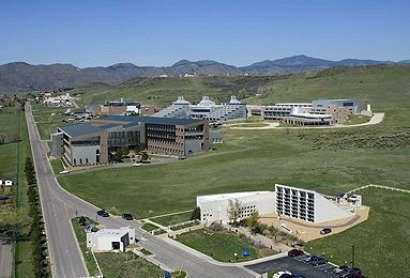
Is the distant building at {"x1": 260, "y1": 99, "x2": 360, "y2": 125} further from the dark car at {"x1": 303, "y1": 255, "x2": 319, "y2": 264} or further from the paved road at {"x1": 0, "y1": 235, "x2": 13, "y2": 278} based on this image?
the paved road at {"x1": 0, "y1": 235, "x2": 13, "y2": 278}

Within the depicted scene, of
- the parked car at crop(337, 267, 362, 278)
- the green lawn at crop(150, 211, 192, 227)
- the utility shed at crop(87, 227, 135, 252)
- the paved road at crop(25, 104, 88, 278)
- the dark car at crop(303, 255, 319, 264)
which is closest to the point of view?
the parked car at crop(337, 267, 362, 278)

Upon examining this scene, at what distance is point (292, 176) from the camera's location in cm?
7550

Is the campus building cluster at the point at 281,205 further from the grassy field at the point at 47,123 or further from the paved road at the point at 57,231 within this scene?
the grassy field at the point at 47,123

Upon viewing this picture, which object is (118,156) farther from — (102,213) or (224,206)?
(224,206)

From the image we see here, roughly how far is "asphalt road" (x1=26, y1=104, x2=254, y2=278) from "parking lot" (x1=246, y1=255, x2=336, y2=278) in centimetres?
162

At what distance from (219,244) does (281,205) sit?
12.4m

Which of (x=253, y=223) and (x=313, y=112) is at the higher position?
(x=313, y=112)

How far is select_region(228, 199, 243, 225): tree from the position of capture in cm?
5659

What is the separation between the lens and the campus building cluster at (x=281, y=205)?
2197 inches

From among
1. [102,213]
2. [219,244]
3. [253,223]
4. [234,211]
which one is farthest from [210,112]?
[219,244]

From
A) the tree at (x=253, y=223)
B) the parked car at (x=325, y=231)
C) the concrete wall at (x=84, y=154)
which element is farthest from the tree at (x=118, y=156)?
the parked car at (x=325, y=231)

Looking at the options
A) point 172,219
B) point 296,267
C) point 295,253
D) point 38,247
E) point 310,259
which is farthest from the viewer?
point 172,219

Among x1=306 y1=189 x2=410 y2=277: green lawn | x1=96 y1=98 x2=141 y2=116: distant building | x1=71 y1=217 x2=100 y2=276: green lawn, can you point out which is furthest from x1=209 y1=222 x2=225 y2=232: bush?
x1=96 y1=98 x2=141 y2=116: distant building

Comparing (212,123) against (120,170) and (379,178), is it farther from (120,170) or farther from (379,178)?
(379,178)
